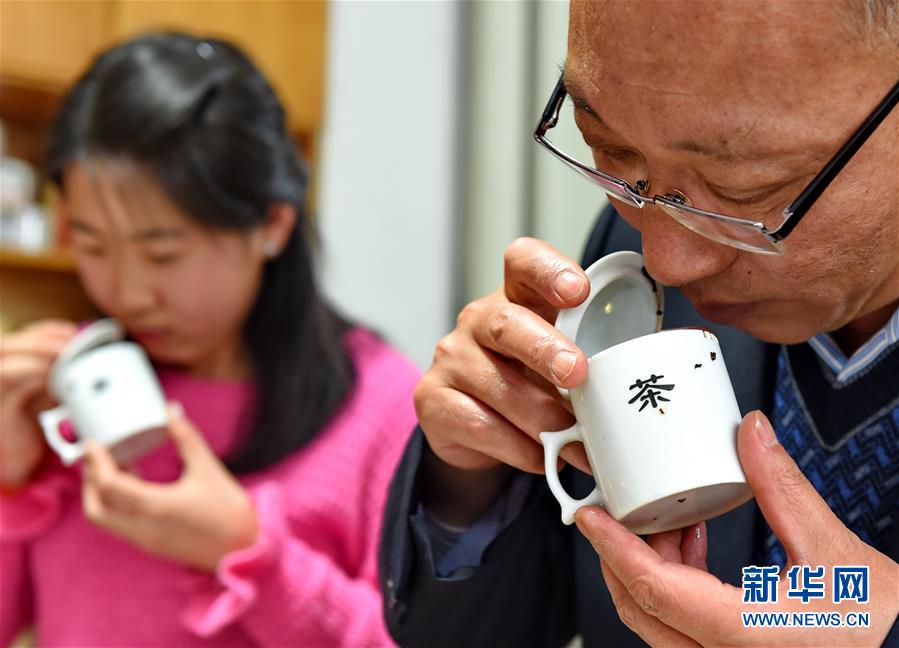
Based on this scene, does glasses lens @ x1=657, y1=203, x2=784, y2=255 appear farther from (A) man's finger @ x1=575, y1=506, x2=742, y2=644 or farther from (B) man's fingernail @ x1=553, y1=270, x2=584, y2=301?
(A) man's finger @ x1=575, y1=506, x2=742, y2=644

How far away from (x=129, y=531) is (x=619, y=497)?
28.9 inches

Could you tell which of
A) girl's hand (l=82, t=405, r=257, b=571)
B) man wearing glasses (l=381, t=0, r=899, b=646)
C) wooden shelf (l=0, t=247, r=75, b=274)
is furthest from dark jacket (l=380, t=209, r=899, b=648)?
wooden shelf (l=0, t=247, r=75, b=274)

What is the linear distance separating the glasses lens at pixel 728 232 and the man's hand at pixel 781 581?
0.11 meters

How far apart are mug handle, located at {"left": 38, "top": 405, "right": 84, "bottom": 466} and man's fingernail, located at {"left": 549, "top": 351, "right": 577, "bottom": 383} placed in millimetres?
760

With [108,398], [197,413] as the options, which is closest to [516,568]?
→ [108,398]

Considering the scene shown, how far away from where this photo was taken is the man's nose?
61 centimetres

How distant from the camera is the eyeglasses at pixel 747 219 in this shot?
21.4 inches

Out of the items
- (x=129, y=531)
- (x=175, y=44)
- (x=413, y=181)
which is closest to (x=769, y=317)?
(x=129, y=531)

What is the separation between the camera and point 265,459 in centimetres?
126

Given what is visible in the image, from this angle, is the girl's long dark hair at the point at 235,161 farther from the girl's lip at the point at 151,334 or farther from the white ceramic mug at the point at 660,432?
the white ceramic mug at the point at 660,432

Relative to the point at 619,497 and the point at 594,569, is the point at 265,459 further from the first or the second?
the point at 619,497

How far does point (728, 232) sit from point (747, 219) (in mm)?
18

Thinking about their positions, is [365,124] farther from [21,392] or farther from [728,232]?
[728,232]

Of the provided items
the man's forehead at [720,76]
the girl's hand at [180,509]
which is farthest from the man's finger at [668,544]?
the girl's hand at [180,509]
